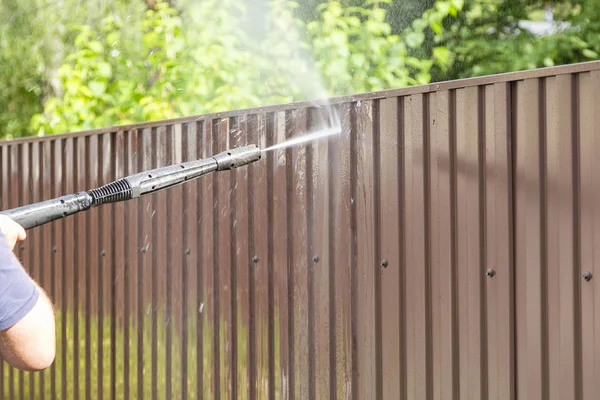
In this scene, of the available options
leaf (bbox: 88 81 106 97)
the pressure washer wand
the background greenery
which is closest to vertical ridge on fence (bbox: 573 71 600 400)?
the pressure washer wand

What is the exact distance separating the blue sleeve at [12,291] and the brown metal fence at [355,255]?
2370 mm

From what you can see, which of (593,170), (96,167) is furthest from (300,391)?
(96,167)

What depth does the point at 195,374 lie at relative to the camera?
18.8 feet

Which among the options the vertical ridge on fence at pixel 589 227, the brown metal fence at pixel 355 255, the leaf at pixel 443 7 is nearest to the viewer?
the vertical ridge on fence at pixel 589 227

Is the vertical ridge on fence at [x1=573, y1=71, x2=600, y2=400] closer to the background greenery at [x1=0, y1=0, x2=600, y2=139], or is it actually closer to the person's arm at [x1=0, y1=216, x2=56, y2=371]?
the person's arm at [x1=0, y1=216, x2=56, y2=371]

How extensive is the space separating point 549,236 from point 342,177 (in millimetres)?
1354

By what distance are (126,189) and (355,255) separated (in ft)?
4.65

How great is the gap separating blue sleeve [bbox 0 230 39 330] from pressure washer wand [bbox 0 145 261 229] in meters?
0.80

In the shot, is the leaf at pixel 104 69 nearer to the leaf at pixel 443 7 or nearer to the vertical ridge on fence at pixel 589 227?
the leaf at pixel 443 7

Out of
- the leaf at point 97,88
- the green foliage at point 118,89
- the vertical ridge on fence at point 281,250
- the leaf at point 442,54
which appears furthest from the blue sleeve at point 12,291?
the leaf at point 97,88

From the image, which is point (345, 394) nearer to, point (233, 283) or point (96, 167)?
point (233, 283)

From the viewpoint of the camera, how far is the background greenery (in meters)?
9.64

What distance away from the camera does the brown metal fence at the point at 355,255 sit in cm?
370

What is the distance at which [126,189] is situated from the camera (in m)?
3.80
